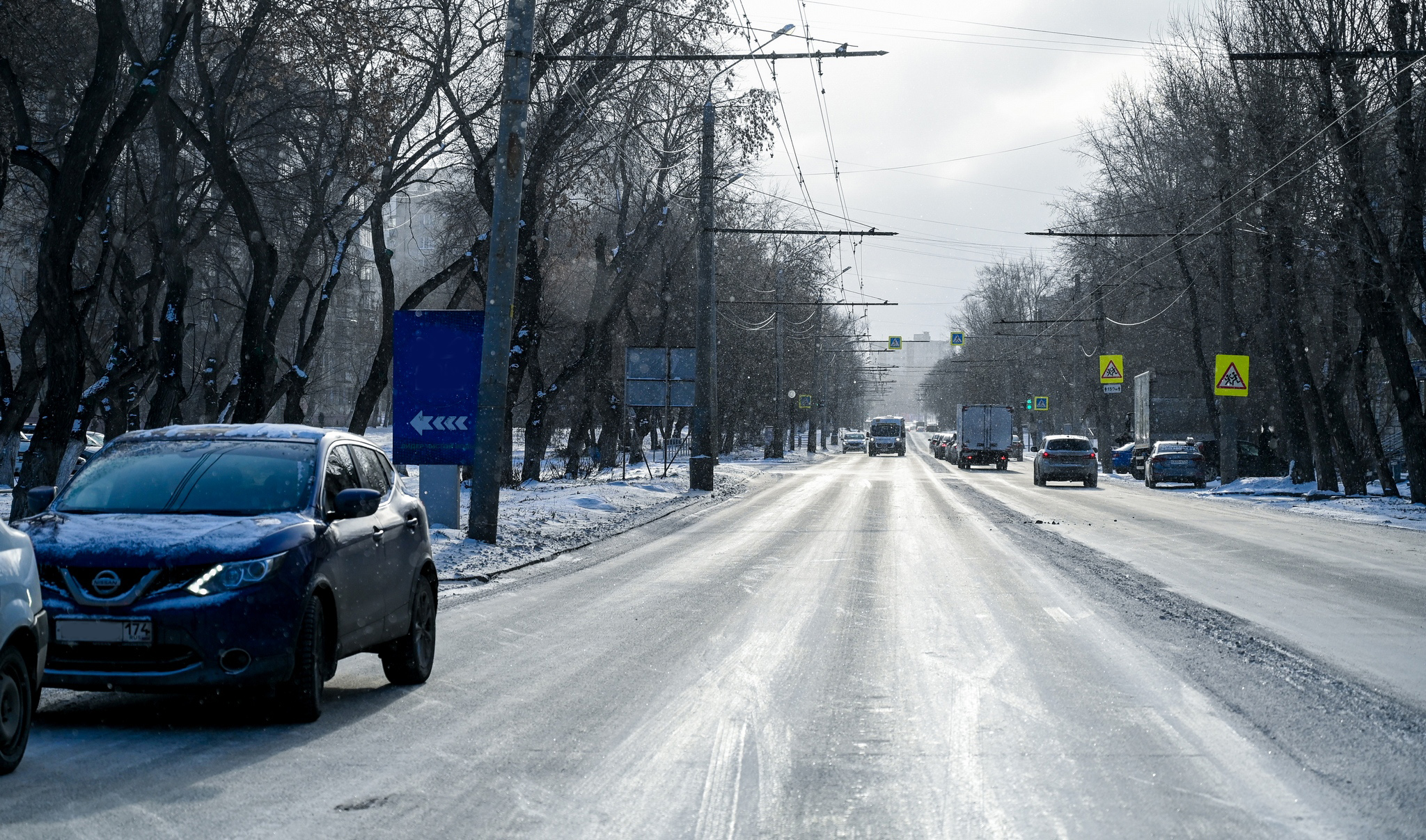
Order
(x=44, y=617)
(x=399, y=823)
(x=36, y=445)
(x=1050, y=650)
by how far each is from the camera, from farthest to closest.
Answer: (x=36, y=445) → (x=1050, y=650) → (x=44, y=617) → (x=399, y=823)

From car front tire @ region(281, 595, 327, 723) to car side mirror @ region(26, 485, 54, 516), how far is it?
1667 mm

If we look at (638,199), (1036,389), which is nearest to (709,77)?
(638,199)

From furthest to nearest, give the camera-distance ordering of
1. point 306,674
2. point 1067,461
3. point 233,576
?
point 1067,461 < point 306,674 < point 233,576

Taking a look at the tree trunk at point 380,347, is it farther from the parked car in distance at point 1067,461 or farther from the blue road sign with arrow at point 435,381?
the parked car in distance at point 1067,461

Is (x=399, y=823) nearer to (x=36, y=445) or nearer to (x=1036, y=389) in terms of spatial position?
(x=36, y=445)

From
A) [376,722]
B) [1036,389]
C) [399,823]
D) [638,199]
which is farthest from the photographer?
[1036,389]

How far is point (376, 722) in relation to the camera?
23.0 ft

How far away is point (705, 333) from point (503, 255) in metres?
16.3

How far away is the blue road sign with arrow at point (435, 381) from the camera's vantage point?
17.8 meters

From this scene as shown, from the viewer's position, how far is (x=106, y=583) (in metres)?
6.49

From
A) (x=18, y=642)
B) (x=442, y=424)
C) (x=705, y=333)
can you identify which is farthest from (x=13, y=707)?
(x=705, y=333)

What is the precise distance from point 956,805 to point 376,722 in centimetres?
316

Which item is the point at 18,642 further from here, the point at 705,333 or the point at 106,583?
the point at 705,333

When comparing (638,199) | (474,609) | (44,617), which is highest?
(638,199)
